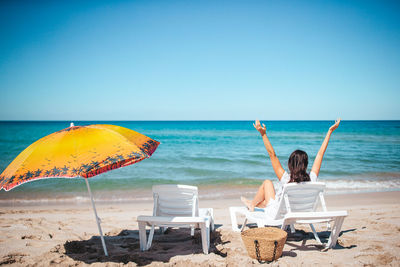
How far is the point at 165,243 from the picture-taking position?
15.0 feet

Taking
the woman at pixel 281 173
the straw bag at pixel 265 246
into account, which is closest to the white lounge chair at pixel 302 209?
the woman at pixel 281 173

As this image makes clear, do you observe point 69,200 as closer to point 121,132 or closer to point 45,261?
point 45,261

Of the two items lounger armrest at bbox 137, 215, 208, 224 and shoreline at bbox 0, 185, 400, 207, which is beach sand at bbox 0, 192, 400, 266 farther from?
shoreline at bbox 0, 185, 400, 207

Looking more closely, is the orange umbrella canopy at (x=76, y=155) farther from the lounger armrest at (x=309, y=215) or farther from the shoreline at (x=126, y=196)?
the shoreline at (x=126, y=196)

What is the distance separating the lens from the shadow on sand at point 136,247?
3855mm

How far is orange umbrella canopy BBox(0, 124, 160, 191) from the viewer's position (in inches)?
113

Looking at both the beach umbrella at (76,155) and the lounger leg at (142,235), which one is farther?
the lounger leg at (142,235)

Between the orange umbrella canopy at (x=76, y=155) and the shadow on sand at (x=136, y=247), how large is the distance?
62.3 inches

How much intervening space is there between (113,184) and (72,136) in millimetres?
7526

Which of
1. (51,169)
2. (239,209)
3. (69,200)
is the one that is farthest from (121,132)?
(69,200)

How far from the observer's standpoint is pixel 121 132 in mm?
3619

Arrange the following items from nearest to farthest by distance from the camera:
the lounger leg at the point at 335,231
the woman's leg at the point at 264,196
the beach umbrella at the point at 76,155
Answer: the beach umbrella at the point at 76,155, the lounger leg at the point at 335,231, the woman's leg at the point at 264,196

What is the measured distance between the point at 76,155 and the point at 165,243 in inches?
91.5

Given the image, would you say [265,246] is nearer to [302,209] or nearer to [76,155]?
[302,209]
